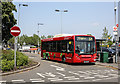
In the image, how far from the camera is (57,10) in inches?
1421

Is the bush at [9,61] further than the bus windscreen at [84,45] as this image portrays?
No

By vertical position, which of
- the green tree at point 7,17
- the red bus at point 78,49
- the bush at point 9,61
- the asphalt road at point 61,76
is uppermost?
the green tree at point 7,17

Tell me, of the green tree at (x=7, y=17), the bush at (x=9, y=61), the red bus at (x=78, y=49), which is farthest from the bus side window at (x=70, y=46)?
the green tree at (x=7, y=17)

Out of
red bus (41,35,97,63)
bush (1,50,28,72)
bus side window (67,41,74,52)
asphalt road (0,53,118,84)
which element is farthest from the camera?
bus side window (67,41,74,52)

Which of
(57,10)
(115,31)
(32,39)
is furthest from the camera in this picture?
(32,39)

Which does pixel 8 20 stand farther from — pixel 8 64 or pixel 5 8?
pixel 8 64

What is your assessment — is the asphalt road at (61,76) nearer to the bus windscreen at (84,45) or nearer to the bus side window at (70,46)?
the bus windscreen at (84,45)

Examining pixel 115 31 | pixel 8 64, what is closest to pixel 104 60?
pixel 115 31

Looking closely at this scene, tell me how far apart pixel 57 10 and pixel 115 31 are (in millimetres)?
20614

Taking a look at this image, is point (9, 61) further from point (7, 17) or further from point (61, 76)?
point (7, 17)

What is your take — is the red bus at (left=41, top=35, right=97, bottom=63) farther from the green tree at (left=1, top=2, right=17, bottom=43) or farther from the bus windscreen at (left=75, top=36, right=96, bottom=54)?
the green tree at (left=1, top=2, right=17, bottom=43)

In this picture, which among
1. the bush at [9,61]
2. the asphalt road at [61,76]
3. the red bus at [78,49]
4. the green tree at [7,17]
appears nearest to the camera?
the asphalt road at [61,76]

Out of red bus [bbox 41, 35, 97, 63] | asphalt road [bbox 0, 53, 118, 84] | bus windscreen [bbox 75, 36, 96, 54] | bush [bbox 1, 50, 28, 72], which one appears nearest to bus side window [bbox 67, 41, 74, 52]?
red bus [bbox 41, 35, 97, 63]

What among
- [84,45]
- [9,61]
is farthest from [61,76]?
[84,45]
